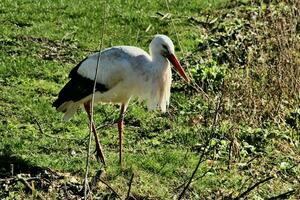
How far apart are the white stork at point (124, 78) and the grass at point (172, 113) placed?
13.4 inches

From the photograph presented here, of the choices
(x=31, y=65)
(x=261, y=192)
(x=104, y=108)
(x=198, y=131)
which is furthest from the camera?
(x=31, y=65)

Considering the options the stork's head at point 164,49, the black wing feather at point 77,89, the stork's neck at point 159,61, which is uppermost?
the stork's head at point 164,49

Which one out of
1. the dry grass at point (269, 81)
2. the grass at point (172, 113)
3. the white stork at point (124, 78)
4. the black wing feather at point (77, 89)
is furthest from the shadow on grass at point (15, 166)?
the dry grass at point (269, 81)

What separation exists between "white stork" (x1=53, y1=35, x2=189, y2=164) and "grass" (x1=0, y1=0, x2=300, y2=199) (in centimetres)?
34

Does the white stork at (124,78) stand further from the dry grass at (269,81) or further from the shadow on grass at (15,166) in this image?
the dry grass at (269,81)

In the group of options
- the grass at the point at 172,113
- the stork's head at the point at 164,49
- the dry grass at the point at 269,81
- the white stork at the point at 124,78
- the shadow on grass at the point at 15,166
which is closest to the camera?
the shadow on grass at the point at 15,166

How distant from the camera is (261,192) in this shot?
6910 mm

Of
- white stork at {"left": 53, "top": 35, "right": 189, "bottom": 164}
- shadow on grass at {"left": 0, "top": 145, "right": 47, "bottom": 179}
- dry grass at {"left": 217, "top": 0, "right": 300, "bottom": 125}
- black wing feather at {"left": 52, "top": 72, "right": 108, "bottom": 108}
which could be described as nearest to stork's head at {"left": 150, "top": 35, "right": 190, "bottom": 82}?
white stork at {"left": 53, "top": 35, "right": 189, "bottom": 164}

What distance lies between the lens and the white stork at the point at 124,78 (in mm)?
7492

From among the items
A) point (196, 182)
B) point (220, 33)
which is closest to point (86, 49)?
point (220, 33)

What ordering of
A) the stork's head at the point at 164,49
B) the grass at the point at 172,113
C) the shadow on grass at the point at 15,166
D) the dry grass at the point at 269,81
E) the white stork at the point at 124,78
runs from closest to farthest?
1. the shadow on grass at the point at 15,166
2. the grass at the point at 172,113
3. the white stork at the point at 124,78
4. the stork's head at the point at 164,49
5. the dry grass at the point at 269,81

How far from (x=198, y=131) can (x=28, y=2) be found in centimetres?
491

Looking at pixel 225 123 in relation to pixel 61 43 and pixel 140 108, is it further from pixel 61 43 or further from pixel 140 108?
pixel 61 43

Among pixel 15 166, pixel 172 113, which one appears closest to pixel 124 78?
pixel 15 166
